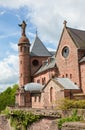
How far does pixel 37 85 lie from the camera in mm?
64688

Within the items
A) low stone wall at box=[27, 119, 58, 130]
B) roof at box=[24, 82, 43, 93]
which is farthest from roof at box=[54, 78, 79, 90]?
low stone wall at box=[27, 119, 58, 130]

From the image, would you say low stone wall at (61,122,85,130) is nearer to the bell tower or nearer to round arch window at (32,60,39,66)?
the bell tower

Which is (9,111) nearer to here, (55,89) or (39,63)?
(55,89)

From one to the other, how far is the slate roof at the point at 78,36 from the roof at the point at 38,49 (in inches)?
813

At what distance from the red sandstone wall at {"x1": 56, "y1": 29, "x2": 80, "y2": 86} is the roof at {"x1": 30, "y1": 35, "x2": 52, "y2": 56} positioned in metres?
19.0

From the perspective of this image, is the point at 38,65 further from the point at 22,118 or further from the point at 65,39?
the point at 22,118

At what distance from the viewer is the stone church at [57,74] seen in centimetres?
5059

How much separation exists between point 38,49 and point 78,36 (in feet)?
78.1

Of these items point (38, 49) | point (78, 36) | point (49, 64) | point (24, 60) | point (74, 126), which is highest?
point (38, 49)

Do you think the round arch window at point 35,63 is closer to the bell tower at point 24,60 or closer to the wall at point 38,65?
the wall at point 38,65

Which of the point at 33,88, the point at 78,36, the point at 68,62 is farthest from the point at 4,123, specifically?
the point at 78,36

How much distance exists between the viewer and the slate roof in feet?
178

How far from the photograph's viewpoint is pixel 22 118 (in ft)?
112

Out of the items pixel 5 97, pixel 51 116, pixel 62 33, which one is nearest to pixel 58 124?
pixel 51 116
